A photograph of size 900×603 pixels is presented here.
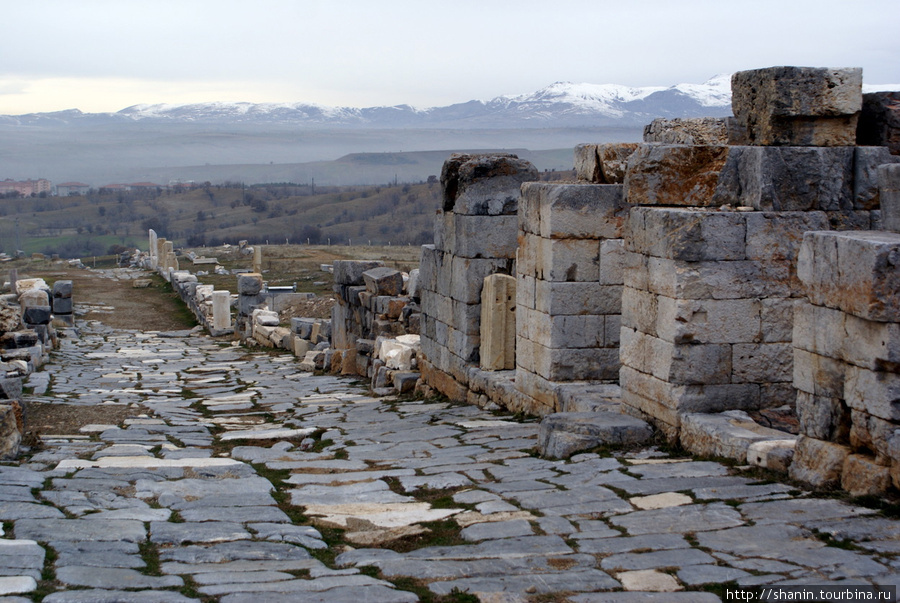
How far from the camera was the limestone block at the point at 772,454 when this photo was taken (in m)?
5.61

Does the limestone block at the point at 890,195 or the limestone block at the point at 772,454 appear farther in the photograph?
the limestone block at the point at 772,454

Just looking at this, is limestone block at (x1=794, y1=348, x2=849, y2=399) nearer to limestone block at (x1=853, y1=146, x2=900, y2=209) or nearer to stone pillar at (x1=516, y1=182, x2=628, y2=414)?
limestone block at (x1=853, y1=146, x2=900, y2=209)

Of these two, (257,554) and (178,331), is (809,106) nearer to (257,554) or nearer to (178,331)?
(257,554)

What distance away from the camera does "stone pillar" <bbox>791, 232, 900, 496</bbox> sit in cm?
486

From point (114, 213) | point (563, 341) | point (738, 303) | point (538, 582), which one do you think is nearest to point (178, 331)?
point (563, 341)

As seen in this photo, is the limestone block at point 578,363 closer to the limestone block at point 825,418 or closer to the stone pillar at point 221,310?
the limestone block at point 825,418

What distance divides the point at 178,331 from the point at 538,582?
2227cm

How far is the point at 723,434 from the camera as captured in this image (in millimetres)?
6164

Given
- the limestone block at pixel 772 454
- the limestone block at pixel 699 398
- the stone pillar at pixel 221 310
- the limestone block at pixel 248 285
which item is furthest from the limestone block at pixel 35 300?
the limestone block at pixel 772 454

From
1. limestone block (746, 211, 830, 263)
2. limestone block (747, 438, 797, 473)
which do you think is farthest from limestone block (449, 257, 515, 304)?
limestone block (747, 438, 797, 473)

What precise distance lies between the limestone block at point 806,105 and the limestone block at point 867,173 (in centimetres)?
13

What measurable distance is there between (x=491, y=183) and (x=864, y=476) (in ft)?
19.8

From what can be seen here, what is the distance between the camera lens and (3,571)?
4328 mm

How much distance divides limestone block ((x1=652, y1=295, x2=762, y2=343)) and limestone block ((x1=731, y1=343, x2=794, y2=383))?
7 cm
